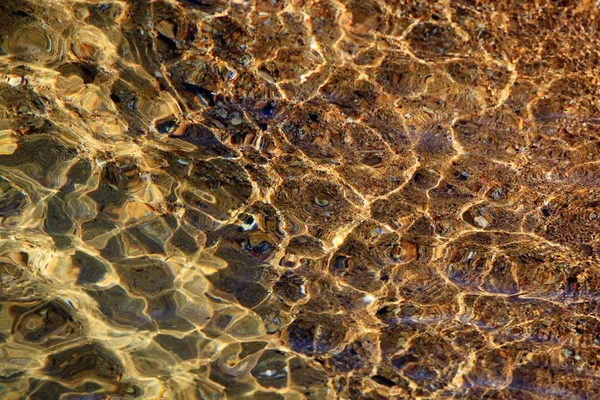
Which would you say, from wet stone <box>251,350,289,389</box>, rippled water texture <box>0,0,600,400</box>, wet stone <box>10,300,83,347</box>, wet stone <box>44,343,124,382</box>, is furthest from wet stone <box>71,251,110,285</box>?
wet stone <box>251,350,289,389</box>

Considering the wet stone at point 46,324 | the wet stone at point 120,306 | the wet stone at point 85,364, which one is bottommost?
the wet stone at point 85,364

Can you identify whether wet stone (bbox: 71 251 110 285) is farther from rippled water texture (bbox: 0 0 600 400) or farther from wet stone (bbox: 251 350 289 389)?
wet stone (bbox: 251 350 289 389)

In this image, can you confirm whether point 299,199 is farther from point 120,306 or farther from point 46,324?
point 46,324

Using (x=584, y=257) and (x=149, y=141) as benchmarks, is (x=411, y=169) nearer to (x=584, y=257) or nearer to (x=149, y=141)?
(x=584, y=257)

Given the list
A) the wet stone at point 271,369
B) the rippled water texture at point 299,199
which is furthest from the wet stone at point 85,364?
the wet stone at point 271,369

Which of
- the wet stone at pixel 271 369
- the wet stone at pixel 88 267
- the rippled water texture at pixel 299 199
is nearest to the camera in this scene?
the rippled water texture at pixel 299 199

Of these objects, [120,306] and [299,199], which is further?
[120,306]

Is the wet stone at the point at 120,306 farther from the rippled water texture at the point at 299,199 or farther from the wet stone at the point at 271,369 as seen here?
the wet stone at the point at 271,369

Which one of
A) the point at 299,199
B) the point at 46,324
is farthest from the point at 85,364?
the point at 299,199
